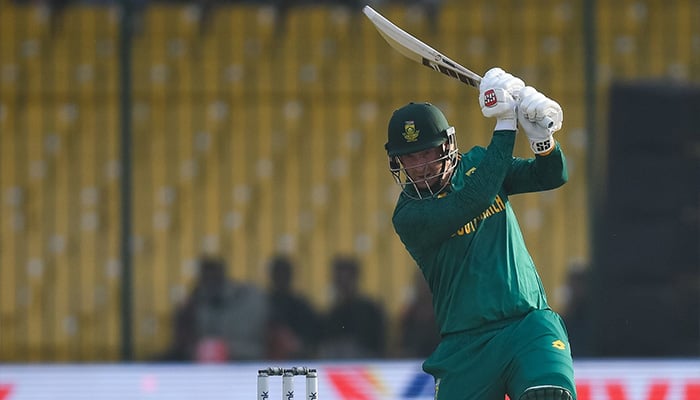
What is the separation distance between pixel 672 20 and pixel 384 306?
2.43m

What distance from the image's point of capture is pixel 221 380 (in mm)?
7402

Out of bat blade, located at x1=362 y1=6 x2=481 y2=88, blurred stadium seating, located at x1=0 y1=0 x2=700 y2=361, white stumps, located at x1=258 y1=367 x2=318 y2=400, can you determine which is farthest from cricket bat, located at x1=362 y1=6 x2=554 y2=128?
blurred stadium seating, located at x1=0 y1=0 x2=700 y2=361

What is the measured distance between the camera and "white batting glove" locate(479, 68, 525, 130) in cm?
456

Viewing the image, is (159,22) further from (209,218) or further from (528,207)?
(528,207)

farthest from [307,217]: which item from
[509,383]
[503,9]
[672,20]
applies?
[509,383]

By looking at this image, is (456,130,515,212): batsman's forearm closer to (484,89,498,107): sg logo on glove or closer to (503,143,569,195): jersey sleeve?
(484,89,498,107): sg logo on glove

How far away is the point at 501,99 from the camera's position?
4.56 metres

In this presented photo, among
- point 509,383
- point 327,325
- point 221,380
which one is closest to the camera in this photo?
point 509,383

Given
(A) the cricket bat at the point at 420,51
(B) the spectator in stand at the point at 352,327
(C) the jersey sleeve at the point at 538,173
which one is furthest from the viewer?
(B) the spectator in stand at the point at 352,327

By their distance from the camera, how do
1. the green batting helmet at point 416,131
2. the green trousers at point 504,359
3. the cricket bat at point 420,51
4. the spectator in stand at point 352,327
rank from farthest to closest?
the spectator in stand at point 352,327, the cricket bat at point 420,51, the green batting helmet at point 416,131, the green trousers at point 504,359

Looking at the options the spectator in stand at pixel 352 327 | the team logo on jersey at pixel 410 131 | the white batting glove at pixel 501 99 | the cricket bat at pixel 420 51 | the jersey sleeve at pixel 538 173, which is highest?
the cricket bat at pixel 420 51

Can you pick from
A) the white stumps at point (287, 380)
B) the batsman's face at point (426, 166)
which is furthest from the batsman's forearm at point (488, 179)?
the white stumps at point (287, 380)

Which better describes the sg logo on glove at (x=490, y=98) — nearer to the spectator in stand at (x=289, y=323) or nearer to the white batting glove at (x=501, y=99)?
Result: the white batting glove at (x=501, y=99)

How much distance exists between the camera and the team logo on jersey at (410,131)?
183 inches
